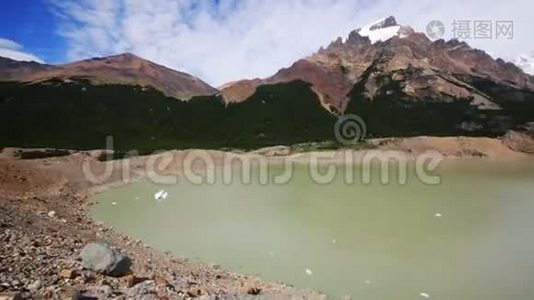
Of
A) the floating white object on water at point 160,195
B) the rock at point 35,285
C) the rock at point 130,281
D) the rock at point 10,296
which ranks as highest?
the rock at point 10,296

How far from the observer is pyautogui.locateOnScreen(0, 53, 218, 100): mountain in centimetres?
11300

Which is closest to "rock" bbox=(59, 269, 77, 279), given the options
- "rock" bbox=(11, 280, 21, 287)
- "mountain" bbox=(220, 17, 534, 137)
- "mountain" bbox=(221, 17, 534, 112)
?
"rock" bbox=(11, 280, 21, 287)

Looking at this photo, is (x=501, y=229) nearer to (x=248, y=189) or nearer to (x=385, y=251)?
(x=385, y=251)

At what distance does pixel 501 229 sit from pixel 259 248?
11564mm

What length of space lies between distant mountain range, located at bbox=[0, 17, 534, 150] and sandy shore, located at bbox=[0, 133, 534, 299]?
2386 cm

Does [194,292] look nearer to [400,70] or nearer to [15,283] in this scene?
[15,283]

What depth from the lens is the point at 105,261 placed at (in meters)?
10.3

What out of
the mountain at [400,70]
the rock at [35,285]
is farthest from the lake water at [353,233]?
the mountain at [400,70]

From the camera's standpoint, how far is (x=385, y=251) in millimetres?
17453

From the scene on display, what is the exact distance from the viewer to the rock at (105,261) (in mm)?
10109

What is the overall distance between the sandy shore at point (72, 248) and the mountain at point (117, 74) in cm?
7746

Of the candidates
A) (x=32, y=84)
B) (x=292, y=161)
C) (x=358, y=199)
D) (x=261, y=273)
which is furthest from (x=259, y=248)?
(x=32, y=84)

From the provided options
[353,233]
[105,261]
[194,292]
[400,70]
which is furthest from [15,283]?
[400,70]

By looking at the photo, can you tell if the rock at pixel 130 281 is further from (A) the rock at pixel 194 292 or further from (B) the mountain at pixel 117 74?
(B) the mountain at pixel 117 74
